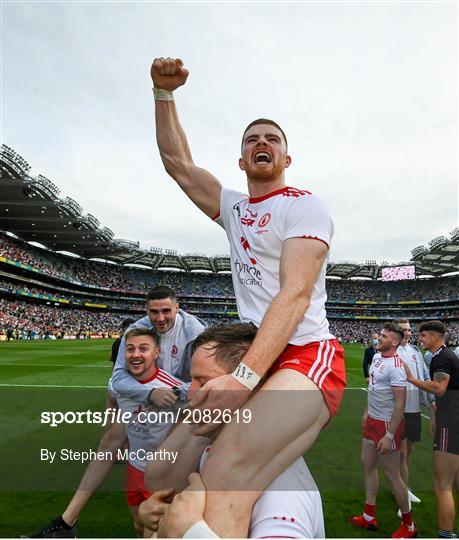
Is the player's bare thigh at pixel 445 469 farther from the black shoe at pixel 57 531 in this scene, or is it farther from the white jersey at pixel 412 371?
the black shoe at pixel 57 531

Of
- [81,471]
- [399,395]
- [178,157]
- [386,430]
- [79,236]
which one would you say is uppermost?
[79,236]

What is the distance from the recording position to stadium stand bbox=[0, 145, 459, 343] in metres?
39.7

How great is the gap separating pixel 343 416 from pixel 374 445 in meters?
4.42

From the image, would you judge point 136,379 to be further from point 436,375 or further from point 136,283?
point 136,283

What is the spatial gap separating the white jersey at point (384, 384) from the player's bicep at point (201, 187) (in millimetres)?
4107

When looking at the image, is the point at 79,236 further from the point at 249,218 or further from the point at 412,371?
the point at 249,218

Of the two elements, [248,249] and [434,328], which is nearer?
[248,249]

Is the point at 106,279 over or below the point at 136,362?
over

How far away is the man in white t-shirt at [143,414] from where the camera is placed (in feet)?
10.4

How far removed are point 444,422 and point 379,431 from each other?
0.98m

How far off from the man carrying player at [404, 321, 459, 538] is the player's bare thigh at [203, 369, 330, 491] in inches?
141

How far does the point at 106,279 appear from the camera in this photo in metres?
68.6

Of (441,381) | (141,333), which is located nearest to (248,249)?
(141,333)

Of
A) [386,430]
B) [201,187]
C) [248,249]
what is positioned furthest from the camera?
[386,430]
